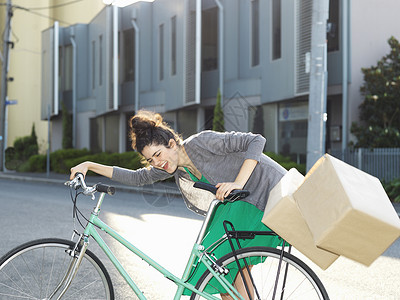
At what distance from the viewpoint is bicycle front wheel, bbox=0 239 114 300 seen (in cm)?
342

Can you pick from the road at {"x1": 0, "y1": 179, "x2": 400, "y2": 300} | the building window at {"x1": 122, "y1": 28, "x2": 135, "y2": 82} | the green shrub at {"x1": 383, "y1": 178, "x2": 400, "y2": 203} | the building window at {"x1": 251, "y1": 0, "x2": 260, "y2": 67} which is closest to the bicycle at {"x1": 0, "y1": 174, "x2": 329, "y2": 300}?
the road at {"x1": 0, "y1": 179, "x2": 400, "y2": 300}

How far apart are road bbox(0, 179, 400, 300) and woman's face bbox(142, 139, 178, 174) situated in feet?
4.90

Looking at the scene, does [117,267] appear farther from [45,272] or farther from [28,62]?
[28,62]

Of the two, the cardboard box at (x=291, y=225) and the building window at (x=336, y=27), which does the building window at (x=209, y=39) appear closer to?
the building window at (x=336, y=27)

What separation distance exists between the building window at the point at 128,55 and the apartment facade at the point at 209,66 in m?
0.05

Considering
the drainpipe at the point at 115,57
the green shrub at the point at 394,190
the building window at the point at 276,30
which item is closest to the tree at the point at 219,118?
the building window at the point at 276,30

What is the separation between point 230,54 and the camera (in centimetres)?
2239

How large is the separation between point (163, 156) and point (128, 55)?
26428 millimetres

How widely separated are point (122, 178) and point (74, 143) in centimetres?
2981

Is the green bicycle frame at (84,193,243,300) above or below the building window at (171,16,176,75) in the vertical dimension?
below

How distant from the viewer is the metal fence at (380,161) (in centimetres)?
1498

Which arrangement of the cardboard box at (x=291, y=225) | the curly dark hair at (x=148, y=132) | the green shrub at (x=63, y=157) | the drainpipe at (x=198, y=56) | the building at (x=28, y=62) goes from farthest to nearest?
the building at (x=28, y=62)
the green shrub at (x=63, y=157)
the drainpipe at (x=198, y=56)
the curly dark hair at (x=148, y=132)
the cardboard box at (x=291, y=225)

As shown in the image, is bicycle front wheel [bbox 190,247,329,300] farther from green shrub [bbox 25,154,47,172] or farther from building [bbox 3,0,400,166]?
green shrub [bbox 25,154,47,172]

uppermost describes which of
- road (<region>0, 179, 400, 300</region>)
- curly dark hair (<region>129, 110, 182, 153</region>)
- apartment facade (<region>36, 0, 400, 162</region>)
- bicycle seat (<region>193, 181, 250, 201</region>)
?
apartment facade (<region>36, 0, 400, 162</region>)
